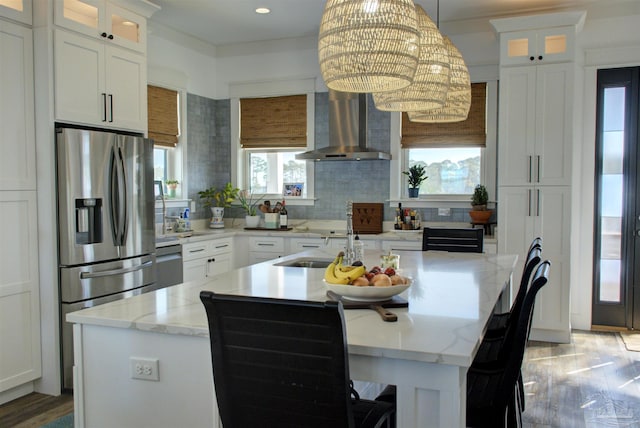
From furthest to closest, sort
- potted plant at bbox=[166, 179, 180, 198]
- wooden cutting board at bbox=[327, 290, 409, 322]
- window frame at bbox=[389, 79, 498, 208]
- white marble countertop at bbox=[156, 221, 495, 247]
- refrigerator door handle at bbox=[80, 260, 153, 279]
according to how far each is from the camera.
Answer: potted plant at bbox=[166, 179, 180, 198]
window frame at bbox=[389, 79, 498, 208]
white marble countertop at bbox=[156, 221, 495, 247]
refrigerator door handle at bbox=[80, 260, 153, 279]
wooden cutting board at bbox=[327, 290, 409, 322]

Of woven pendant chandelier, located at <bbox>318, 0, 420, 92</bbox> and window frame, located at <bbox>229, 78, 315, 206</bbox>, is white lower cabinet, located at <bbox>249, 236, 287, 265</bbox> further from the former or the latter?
woven pendant chandelier, located at <bbox>318, 0, 420, 92</bbox>

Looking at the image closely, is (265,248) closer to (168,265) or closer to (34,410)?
(168,265)

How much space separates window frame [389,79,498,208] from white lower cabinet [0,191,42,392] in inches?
129

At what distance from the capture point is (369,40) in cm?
202

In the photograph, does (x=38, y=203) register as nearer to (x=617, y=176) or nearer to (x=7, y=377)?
(x=7, y=377)

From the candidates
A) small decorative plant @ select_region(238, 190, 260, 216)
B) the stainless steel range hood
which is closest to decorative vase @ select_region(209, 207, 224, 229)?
small decorative plant @ select_region(238, 190, 260, 216)

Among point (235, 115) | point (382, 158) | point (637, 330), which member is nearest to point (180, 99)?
point (235, 115)

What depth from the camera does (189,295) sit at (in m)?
2.28

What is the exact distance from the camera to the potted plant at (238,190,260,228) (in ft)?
19.2

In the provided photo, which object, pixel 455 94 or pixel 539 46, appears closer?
pixel 455 94

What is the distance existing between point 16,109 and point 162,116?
6.68 feet

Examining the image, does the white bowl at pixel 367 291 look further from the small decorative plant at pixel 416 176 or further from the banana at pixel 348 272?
the small decorative plant at pixel 416 176

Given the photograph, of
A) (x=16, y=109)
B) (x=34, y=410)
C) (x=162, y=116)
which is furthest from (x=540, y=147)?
(x=34, y=410)

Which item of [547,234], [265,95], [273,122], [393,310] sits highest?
[265,95]
